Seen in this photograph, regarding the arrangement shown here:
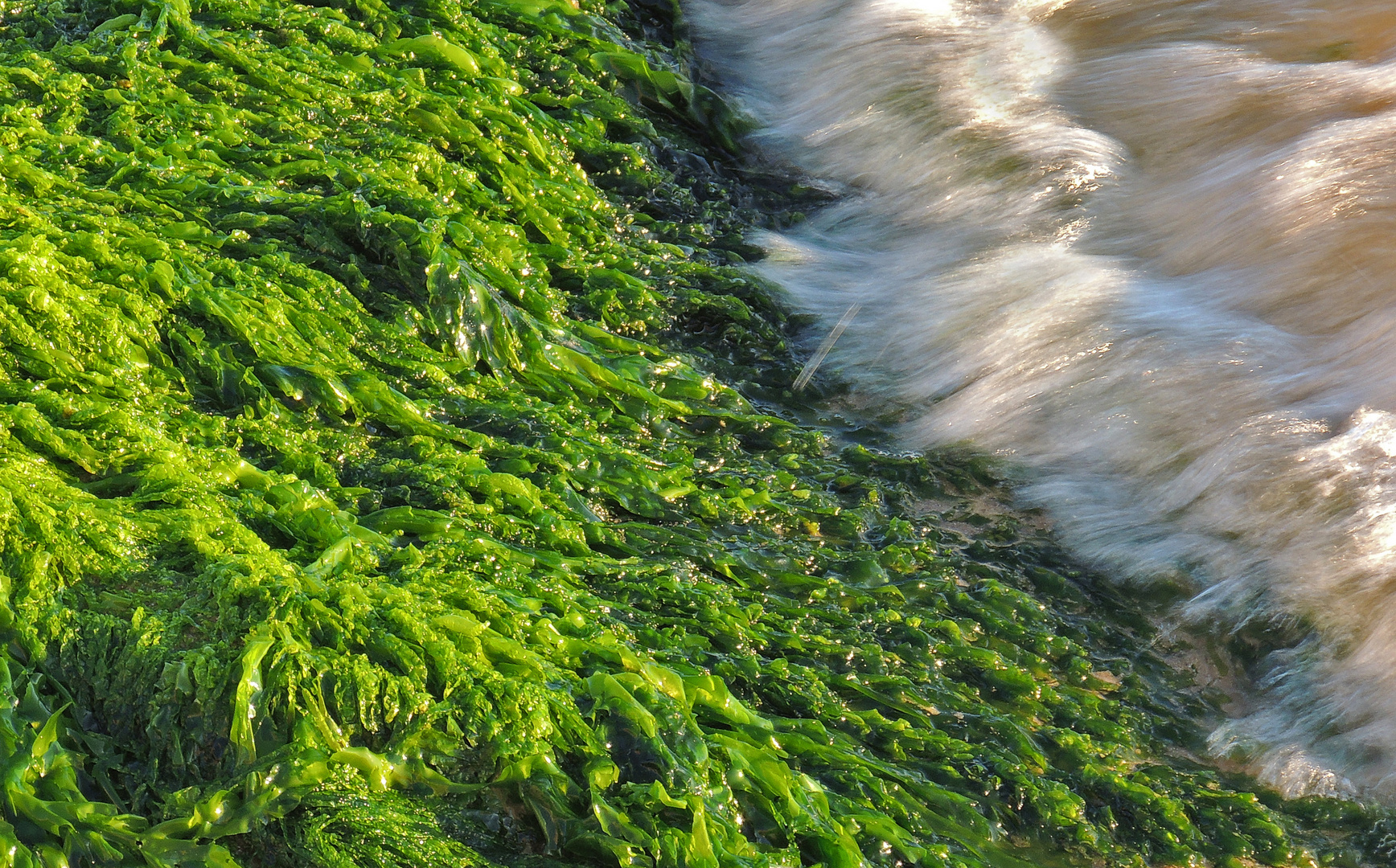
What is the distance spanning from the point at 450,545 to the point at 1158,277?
9.63ft

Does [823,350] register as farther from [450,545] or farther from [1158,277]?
[450,545]

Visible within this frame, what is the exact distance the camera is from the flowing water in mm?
3275

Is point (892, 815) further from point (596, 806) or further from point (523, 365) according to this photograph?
point (523, 365)

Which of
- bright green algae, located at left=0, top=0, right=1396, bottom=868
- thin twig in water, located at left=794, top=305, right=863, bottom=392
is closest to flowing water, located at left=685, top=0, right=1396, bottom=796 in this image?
thin twig in water, located at left=794, top=305, right=863, bottom=392

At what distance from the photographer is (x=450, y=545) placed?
9.14ft

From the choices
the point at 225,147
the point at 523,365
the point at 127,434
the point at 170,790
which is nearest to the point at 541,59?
the point at 225,147

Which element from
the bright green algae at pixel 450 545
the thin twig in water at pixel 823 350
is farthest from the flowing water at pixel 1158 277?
the bright green algae at pixel 450 545

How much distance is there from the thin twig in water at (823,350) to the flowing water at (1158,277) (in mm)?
38

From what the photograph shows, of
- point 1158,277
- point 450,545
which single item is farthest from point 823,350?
point 450,545

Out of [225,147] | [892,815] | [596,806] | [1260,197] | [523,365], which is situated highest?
[225,147]

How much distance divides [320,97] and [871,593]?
286 cm

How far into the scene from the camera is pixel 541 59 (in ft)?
16.8

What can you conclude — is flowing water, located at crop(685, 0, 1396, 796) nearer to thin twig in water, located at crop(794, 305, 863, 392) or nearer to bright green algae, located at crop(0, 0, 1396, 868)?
thin twig in water, located at crop(794, 305, 863, 392)

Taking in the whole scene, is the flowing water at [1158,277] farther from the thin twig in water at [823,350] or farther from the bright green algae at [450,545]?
the bright green algae at [450,545]
